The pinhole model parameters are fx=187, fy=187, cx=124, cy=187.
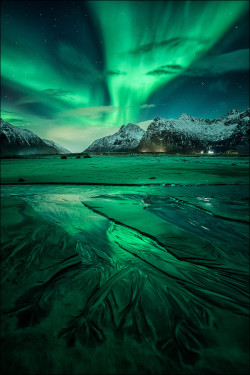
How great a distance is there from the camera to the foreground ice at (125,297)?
1222mm

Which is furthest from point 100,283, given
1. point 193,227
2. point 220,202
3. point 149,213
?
point 220,202

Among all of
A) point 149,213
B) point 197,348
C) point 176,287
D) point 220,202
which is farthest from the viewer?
→ point 220,202

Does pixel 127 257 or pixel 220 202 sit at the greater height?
pixel 220 202

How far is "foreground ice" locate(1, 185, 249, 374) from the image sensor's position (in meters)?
1.22

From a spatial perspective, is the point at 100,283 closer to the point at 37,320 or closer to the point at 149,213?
the point at 37,320

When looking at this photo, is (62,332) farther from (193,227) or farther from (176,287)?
(193,227)

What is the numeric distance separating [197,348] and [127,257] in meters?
1.27

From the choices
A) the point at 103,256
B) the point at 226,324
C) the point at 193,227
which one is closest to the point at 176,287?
the point at 226,324

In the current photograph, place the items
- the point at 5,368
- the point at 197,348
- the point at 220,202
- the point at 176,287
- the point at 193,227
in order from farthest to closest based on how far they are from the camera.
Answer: the point at 220,202, the point at 193,227, the point at 176,287, the point at 197,348, the point at 5,368

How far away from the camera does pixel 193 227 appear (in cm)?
346

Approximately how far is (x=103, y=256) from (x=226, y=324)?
Result: 4.90 feet

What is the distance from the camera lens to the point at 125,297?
181 cm

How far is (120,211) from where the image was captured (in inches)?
170

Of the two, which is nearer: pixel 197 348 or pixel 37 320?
pixel 197 348
